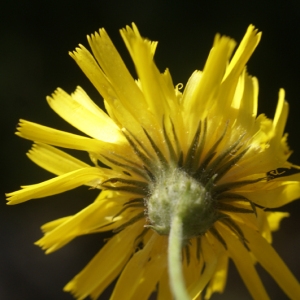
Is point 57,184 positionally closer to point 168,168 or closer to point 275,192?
point 168,168

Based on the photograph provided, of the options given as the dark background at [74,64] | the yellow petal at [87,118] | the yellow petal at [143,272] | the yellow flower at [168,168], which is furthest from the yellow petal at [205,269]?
the dark background at [74,64]

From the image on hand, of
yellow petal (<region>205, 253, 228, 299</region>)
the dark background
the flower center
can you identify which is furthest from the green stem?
the dark background

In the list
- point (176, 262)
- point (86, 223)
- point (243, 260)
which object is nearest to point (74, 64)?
point (86, 223)

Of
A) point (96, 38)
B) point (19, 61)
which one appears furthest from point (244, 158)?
point (19, 61)

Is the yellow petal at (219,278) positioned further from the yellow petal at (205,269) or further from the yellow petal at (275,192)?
the yellow petal at (275,192)

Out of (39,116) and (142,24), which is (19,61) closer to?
(39,116)
